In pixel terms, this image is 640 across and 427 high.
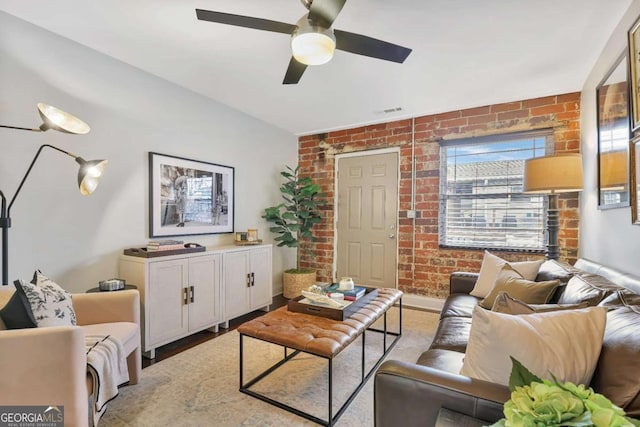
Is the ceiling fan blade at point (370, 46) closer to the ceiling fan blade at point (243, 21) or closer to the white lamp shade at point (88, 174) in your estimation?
the ceiling fan blade at point (243, 21)

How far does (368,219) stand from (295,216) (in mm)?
1070

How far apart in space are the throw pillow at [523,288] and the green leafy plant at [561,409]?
1442 millimetres

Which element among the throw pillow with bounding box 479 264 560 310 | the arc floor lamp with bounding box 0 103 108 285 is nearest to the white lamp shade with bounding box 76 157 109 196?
the arc floor lamp with bounding box 0 103 108 285

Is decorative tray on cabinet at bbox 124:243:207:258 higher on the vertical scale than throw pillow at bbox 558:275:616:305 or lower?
higher

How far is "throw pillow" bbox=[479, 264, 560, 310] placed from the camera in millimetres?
1783

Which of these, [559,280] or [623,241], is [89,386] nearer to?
[559,280]

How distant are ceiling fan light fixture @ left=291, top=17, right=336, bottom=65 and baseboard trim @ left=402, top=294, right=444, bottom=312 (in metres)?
3.14

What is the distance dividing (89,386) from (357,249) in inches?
133

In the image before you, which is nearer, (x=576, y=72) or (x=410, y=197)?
(x=576, y=72)

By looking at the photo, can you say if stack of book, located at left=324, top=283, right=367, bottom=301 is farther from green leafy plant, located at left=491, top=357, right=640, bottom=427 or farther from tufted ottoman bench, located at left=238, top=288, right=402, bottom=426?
green leafy plant, located at left=491, top=357, right=640, bottom=427

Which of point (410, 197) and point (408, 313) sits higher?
point (410, 197)

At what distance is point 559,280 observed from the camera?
1.89 metres

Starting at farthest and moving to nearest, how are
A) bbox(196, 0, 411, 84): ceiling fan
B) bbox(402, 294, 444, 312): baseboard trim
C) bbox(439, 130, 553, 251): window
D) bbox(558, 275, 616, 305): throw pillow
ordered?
bbox(402, 294, 444, 312): baseboard trim, bbox(439, 130, 553, 251): window, bbox(196, 0, 411, 84): ceiling fan, bbox(558, 275, 616, 305): throw pillow

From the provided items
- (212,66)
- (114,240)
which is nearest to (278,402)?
(114,240)
